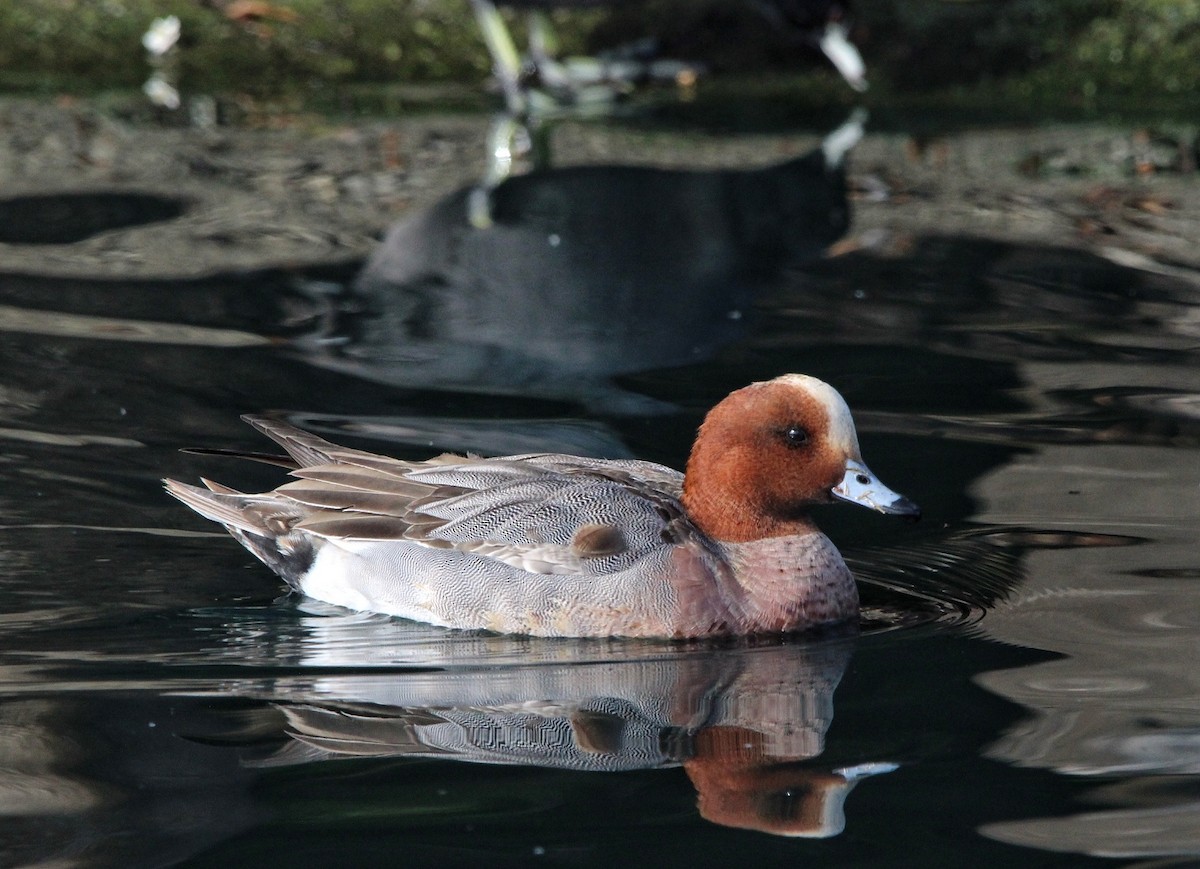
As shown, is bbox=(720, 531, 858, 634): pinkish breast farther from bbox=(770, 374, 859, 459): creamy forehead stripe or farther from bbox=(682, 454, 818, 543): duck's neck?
bbox=(770, 374, 859, 459): creamy forehead stripe

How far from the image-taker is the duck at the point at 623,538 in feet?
15.5

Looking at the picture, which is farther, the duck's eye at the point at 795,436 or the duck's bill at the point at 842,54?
the duck's bill at the point at 842,54

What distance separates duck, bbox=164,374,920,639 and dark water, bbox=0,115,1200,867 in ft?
0.31

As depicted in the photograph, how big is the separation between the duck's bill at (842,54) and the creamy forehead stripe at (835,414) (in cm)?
844

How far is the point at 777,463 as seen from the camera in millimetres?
4820

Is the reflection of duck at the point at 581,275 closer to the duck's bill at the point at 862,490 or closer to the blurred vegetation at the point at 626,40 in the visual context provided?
the duck's bill at the point at 862,490

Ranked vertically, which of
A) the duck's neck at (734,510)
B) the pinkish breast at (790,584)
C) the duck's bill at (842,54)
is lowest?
the pinkish breast at (790,584)

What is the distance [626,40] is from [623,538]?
964cm

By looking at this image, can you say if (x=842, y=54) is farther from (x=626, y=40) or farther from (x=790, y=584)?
(x=790, y=584)

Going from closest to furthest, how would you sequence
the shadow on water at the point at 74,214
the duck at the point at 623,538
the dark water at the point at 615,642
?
the dark water at the point at 615,642 → the duck at the point at 623,538 → the shadow on water at the point at 74,214

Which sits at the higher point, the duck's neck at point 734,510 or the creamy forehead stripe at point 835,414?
the creamy forehead stripe at point 835,414

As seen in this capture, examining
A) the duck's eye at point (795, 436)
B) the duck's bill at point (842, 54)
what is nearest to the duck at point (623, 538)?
the duck's eye at point (795, 436)

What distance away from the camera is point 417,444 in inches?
244

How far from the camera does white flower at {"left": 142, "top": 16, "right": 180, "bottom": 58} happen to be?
43.9ft
